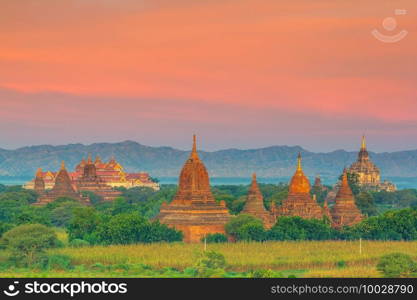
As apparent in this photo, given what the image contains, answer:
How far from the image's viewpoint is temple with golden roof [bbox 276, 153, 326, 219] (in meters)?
131

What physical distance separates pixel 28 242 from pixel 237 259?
54.7 feet

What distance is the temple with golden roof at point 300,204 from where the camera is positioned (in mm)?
130625

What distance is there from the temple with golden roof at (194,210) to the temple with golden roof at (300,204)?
36.7ft

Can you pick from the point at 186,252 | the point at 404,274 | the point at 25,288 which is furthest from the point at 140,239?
the point at 25,288

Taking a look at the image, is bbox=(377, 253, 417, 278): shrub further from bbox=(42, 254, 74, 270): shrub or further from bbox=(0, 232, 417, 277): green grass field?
bbox=(42, 254, 74, 270): shrub

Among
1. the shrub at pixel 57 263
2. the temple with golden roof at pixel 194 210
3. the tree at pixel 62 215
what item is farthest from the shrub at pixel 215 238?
the tree at pixel 62 215

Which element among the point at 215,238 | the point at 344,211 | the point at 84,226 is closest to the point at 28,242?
the point at 84,226

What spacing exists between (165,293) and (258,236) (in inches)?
2439

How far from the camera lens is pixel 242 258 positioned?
94.2 metres

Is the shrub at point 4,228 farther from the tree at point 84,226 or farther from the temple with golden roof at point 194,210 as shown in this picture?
the temple with golden roof at point 194,210

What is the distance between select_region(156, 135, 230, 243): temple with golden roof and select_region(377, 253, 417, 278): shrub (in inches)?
1352

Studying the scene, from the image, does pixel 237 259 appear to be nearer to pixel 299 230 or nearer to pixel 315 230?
pixel 299 230

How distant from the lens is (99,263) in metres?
90.9

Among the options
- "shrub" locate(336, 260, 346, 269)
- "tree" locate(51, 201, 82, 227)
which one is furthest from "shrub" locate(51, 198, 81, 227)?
"shrub" locate(336, 260, 346, 269)
